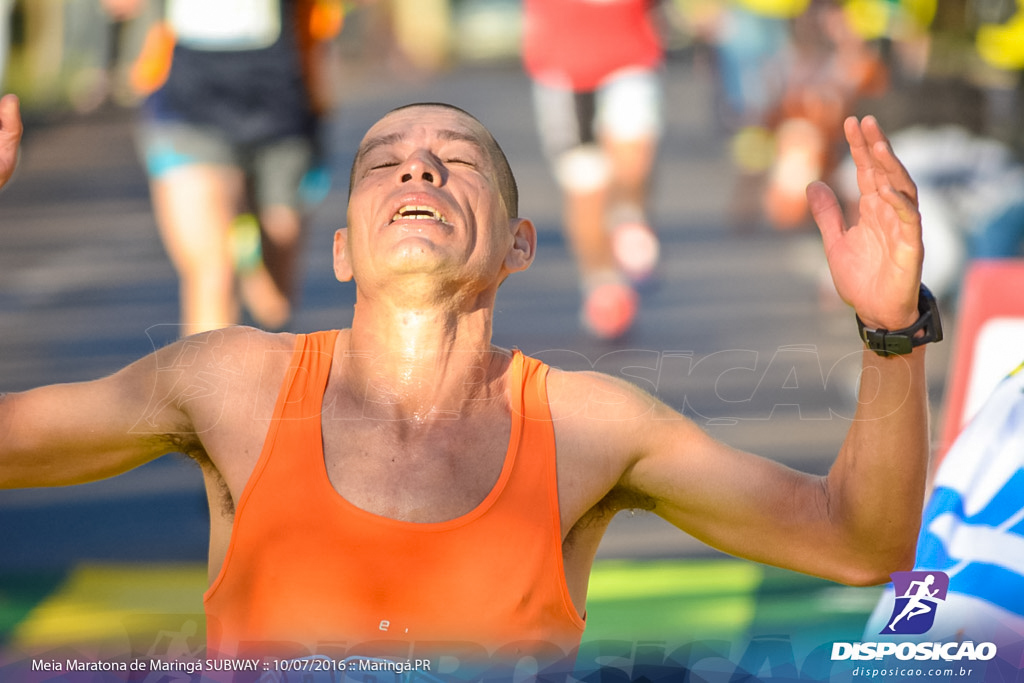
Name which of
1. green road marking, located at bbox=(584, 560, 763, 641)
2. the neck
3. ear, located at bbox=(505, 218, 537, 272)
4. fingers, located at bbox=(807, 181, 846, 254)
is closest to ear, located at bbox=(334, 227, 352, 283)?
the neck

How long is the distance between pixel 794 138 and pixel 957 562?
6.12 metres

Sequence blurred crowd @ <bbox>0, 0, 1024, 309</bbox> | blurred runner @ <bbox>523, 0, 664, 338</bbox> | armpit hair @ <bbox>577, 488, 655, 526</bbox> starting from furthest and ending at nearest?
blurred runner @ <bbox>523, 0, 664, 338</bbox>, blurred crowd @ <bbox>0, 0, 1024, 309</bbox>, armpit hair @ <bbox>577, 488, 655, 526</bbox>

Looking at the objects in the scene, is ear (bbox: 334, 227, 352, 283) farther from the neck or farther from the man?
the neck

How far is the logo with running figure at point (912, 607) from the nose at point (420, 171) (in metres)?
0.90

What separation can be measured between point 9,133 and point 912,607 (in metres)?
1.48

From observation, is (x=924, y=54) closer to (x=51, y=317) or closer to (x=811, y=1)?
(x=811, y=1)

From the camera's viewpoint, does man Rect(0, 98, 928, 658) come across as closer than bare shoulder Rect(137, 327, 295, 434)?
Yes

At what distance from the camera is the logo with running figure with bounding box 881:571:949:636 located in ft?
6.43

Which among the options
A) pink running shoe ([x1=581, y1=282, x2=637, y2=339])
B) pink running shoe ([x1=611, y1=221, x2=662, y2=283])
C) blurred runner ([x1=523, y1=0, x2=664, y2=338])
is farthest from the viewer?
pink running shoe ([x1=611, y1=221, x2=662, y2=283])

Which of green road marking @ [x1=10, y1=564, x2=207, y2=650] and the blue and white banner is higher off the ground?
the blue and white banner

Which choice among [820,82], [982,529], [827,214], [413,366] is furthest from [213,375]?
[820,82]

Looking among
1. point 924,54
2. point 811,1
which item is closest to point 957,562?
point 924,54

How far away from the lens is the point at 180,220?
12.9ft

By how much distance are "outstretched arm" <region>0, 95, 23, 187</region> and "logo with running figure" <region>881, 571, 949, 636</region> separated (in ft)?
4.62
